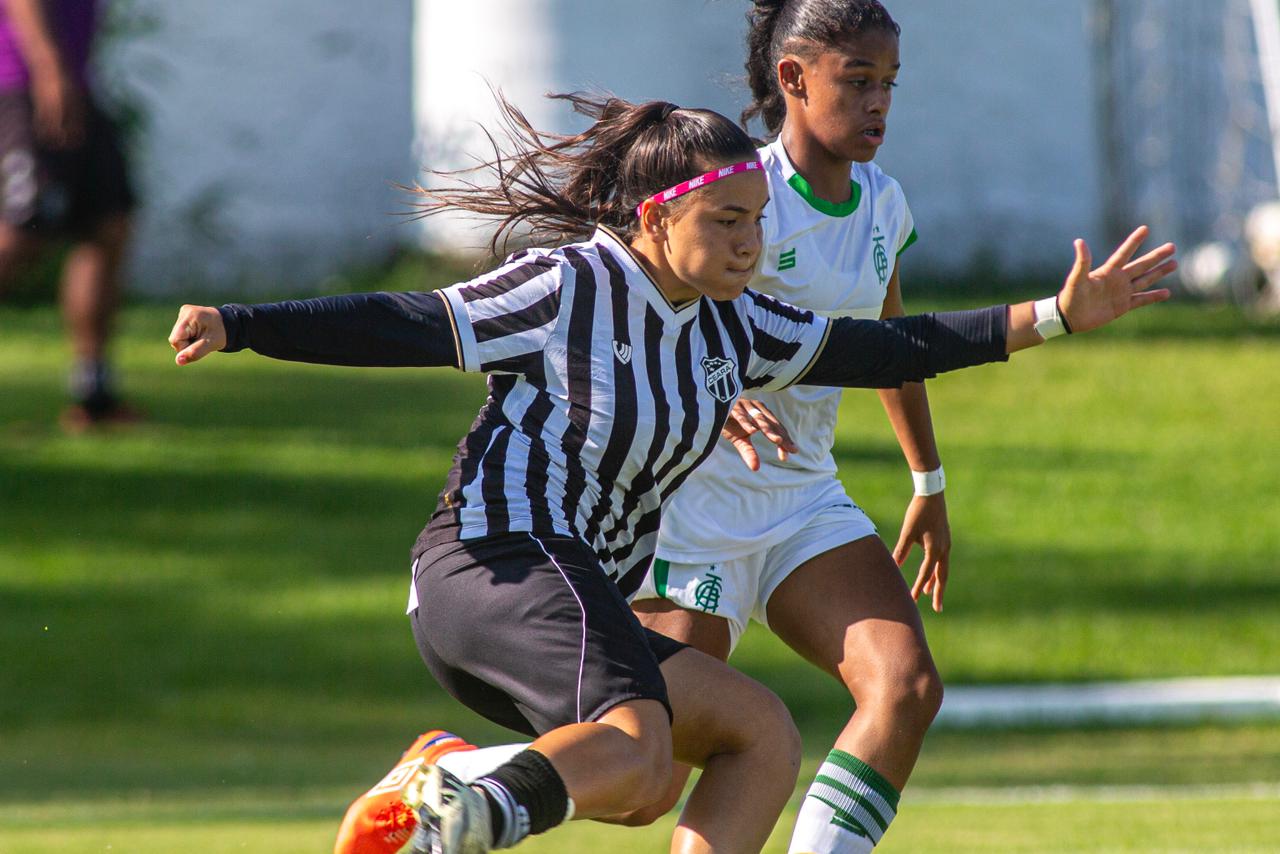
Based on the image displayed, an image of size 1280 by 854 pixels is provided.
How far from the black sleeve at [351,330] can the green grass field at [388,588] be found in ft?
10.1

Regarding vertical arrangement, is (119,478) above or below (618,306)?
below

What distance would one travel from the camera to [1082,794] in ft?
28.8

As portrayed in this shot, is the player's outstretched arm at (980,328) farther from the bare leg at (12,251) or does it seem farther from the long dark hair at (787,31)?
the bare leg at (12,251)

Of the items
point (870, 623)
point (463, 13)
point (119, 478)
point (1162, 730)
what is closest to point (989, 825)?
point (870, 623)

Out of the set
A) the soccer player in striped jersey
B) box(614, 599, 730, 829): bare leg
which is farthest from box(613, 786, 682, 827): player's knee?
the soccer player in striped jersey

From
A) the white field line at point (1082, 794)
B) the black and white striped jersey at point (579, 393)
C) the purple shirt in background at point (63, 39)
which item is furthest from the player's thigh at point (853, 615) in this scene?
the purple shirt in background at point (63, 39)

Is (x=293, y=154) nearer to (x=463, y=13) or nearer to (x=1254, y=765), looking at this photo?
(x=463, y=13)

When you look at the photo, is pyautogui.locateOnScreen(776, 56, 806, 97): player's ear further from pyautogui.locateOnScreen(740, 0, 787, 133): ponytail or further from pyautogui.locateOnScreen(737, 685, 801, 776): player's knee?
pyautogui.locateOnScreen(737, 685, 801, 776): player's knee

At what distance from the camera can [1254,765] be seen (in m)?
10.6

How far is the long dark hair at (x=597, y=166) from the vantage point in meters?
4.16

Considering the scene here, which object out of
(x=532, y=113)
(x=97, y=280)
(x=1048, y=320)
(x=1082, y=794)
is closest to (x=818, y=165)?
(x=1048, y=320)

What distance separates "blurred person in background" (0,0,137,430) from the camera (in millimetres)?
8156

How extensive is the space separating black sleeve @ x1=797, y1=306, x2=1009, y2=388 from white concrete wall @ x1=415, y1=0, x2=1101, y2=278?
47.4 feet

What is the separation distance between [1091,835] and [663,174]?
3.46m
